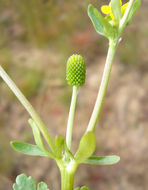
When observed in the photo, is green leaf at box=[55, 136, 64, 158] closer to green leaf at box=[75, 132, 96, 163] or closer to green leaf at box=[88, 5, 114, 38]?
green leaf at box=[75, 132, 96, 163]

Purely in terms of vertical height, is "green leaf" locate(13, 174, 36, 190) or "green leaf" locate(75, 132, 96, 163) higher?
"green leaf" locate(75, 132, 96, 163)

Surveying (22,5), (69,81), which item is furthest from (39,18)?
(69,81)

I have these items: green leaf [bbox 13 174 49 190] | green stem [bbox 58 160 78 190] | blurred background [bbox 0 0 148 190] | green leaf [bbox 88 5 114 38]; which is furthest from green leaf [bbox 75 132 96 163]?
blurred background [bbox 0 0 148 190]

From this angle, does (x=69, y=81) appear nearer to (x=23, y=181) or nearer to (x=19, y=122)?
(x=23, y=181)

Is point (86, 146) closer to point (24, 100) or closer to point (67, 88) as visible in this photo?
point (24, 100)

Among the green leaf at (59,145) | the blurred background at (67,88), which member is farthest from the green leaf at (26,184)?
the blurred background at (67,88)

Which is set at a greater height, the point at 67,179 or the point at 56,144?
the point at 56,144
